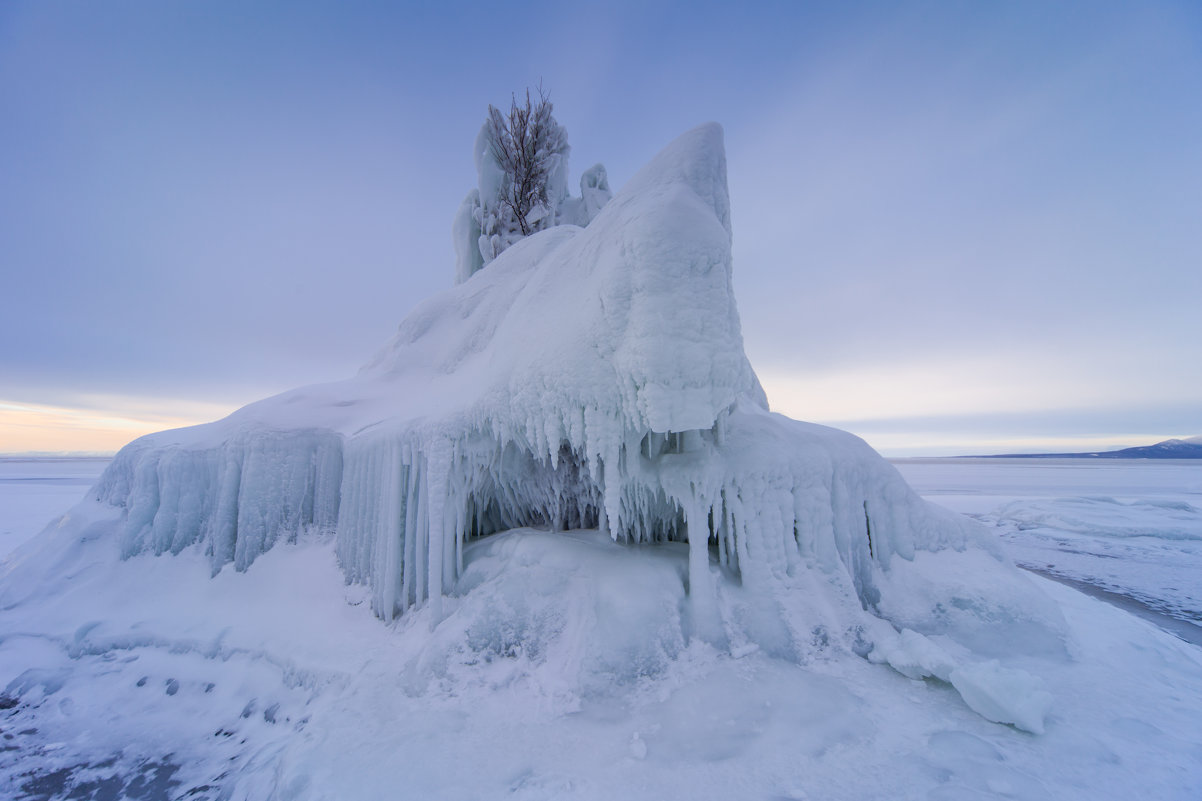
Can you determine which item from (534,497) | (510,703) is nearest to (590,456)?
(534,497)

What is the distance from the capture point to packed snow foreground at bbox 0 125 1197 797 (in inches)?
155

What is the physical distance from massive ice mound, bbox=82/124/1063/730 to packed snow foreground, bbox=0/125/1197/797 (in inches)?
1.2

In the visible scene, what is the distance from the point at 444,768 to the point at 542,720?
84 centimetres

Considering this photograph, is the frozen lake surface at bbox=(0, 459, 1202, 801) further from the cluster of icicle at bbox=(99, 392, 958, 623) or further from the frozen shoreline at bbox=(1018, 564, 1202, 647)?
the frozen shoreline at bbox=(1018, 564, 1202, 647)

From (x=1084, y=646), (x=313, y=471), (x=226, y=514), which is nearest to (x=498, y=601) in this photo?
(x=313, y=471)

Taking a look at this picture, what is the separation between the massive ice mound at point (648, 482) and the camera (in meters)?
4.15

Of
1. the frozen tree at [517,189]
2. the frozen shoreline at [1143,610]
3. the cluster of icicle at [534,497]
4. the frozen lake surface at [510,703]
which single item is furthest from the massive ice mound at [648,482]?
the frozen tree at [517,189]

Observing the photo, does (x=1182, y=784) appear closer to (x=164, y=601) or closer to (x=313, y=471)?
Answer: (x=313, y=471)

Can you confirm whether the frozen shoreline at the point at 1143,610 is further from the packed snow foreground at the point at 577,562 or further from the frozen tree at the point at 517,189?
the frozen tree at the point at 517,189

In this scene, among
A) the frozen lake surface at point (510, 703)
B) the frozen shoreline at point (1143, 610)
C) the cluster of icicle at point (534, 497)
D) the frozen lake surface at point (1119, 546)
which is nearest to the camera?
the frozen lake surface at point (510, 703)

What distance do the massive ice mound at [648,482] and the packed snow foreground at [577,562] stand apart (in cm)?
3

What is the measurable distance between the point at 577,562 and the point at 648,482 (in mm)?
1348

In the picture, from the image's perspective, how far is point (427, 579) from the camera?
5.67m

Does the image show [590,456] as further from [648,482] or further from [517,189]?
[517,189]
